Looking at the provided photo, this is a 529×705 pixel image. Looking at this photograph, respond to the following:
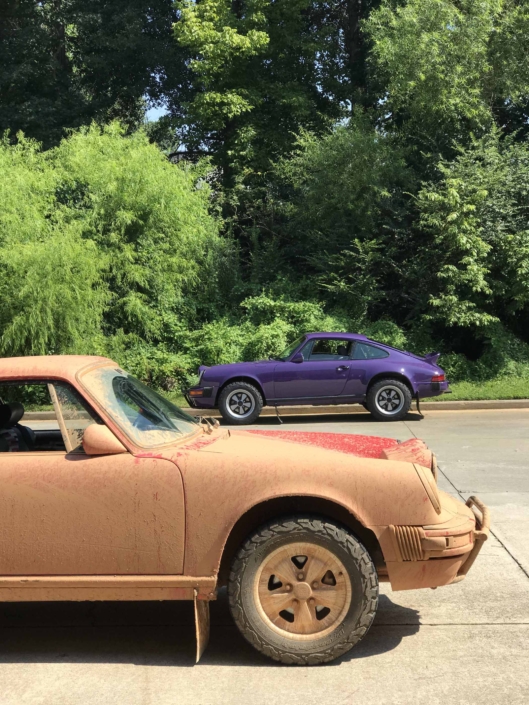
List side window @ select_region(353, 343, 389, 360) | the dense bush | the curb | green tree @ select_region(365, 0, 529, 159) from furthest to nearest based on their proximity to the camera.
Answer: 1. green tree @ select_region(365, 0, 529, 159)
2. the dense bush
3. the curb
4. side window @ select_region(353, 343, 389, 360)

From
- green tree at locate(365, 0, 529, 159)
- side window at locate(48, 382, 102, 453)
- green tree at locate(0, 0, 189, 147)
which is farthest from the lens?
green tree at locate(0, 0, 189, 147)

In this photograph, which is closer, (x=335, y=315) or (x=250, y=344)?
(x=250, y=344)

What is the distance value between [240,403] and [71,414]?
987cm

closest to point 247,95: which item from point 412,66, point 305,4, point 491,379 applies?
point 305,4

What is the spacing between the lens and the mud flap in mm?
3809

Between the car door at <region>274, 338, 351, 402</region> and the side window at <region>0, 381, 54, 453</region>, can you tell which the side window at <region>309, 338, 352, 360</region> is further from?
the side window at <region>0, 381, 54, 453</region>

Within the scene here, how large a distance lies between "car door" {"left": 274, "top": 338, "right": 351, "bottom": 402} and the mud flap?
10018mm

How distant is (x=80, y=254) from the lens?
682 inches

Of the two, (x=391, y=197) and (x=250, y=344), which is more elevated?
(x=391, y=197)

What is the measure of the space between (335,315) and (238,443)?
1644 centimetres

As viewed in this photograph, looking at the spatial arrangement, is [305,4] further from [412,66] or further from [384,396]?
[384,396]

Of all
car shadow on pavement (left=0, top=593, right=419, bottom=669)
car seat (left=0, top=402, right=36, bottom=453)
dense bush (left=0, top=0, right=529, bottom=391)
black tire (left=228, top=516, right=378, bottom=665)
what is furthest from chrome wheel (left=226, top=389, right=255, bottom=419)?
black tire (left=228, top=516, right=378, bottom=665)

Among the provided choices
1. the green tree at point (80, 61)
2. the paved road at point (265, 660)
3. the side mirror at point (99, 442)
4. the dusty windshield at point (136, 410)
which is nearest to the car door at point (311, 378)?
the paved road at point (265, 660)

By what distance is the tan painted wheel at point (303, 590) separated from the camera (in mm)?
3822
